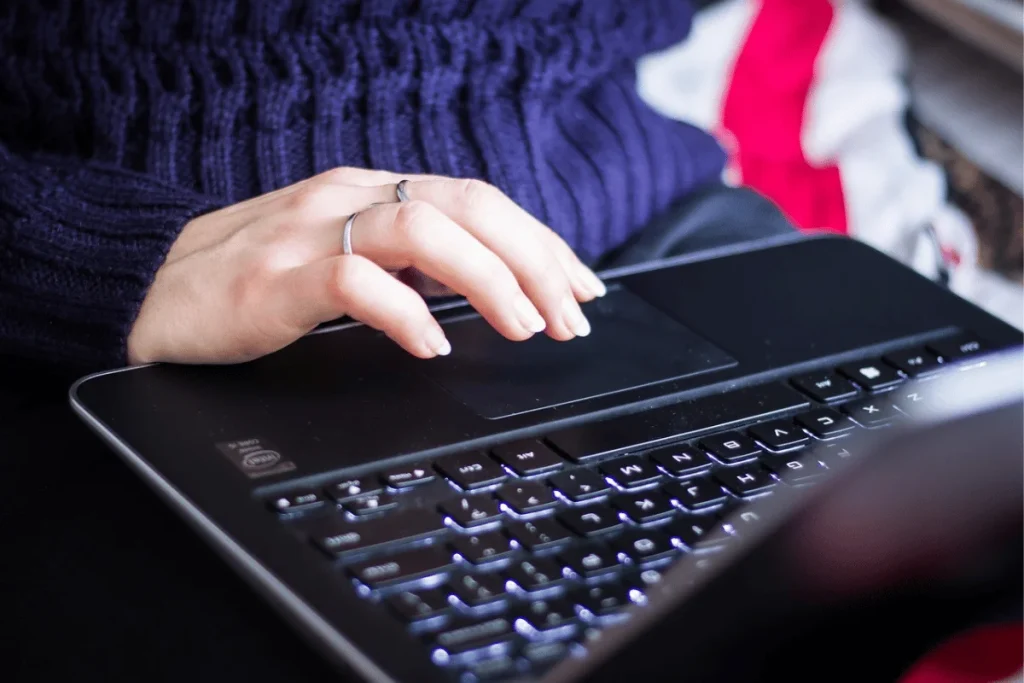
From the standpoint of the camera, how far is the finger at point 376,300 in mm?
502

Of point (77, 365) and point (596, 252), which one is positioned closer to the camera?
point (77, 365)

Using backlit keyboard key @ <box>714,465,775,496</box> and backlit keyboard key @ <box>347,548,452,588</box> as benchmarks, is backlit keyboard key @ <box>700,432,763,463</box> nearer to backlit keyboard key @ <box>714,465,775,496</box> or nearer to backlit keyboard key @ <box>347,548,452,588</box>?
backlit keyboard key @ <box>714,465,775,496</box>

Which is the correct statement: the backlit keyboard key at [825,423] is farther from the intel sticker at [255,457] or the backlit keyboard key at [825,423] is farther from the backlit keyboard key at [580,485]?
the intel sticker at [255,457]

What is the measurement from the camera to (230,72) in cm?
67

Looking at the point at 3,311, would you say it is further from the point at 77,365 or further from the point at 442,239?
the point at 442,239

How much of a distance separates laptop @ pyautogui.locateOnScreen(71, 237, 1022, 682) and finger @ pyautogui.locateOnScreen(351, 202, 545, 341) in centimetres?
3

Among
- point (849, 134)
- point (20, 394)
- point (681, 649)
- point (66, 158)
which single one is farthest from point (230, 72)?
point (849, 134)

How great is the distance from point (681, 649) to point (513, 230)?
247 millimetres

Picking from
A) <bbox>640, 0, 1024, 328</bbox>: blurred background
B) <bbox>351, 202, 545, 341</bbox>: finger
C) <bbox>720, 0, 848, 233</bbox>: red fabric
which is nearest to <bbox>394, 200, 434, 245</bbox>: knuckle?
<bbox>351, 202, 545, 341</bbox>: finger

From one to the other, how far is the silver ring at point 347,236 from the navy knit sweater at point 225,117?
107 millimetres

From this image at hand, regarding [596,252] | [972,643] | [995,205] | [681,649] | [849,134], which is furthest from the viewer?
[849,134]

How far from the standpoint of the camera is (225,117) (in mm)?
666

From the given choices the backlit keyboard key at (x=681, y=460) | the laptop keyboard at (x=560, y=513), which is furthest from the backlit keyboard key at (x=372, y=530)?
the backlit keyboard key at (x=681, y=460)

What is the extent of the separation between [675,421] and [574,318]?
0.08 meters
